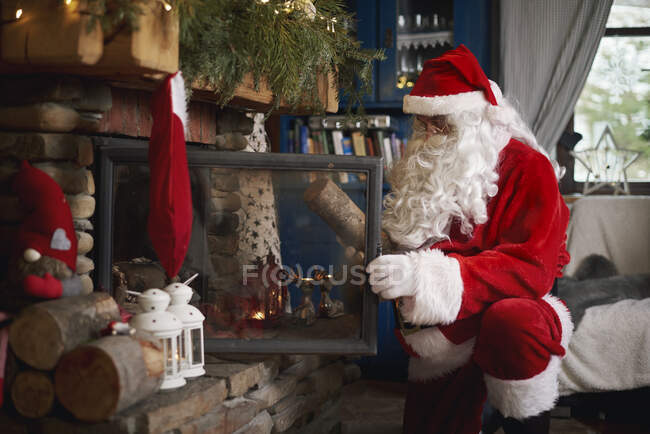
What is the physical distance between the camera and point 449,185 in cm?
187

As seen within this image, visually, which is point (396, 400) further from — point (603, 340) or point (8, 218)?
point (8, 218)

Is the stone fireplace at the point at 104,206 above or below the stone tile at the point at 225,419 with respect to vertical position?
above

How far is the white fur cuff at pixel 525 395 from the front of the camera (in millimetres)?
1699

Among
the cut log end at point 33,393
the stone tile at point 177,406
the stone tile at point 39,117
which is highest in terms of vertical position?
the stone tile at point 39,117

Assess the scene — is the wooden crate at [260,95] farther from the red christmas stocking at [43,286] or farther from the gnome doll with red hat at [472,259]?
the red christmas stocking at [43,286]

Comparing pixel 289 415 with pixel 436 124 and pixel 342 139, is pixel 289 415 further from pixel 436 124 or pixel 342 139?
pixel 342 139

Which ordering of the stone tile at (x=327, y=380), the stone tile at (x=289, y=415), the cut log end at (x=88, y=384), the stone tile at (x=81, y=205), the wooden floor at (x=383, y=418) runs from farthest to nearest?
the wooden floor at (x=383, y=418) → the stone tile at (x=327, y=380) → the stone tile at (x=289, y=415) → the stone tile at (x=81, y=205) → the cut log end at (x=88, y=384)

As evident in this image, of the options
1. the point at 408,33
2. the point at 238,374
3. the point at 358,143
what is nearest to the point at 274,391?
the point at 238,374

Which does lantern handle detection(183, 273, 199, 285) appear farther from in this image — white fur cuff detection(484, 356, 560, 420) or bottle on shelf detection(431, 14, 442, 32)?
bottle on shelf detection(431, 14, 442, 32)

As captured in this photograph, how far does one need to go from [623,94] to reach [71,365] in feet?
10.2

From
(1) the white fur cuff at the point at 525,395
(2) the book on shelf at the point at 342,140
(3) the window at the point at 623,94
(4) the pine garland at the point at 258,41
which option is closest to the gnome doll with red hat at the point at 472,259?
(1) the white fur cuff at the point at 525,395

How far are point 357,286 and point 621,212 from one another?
1744 mm

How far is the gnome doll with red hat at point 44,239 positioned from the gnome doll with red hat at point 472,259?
76 cm

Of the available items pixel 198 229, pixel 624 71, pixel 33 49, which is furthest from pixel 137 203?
pixel 624 71
